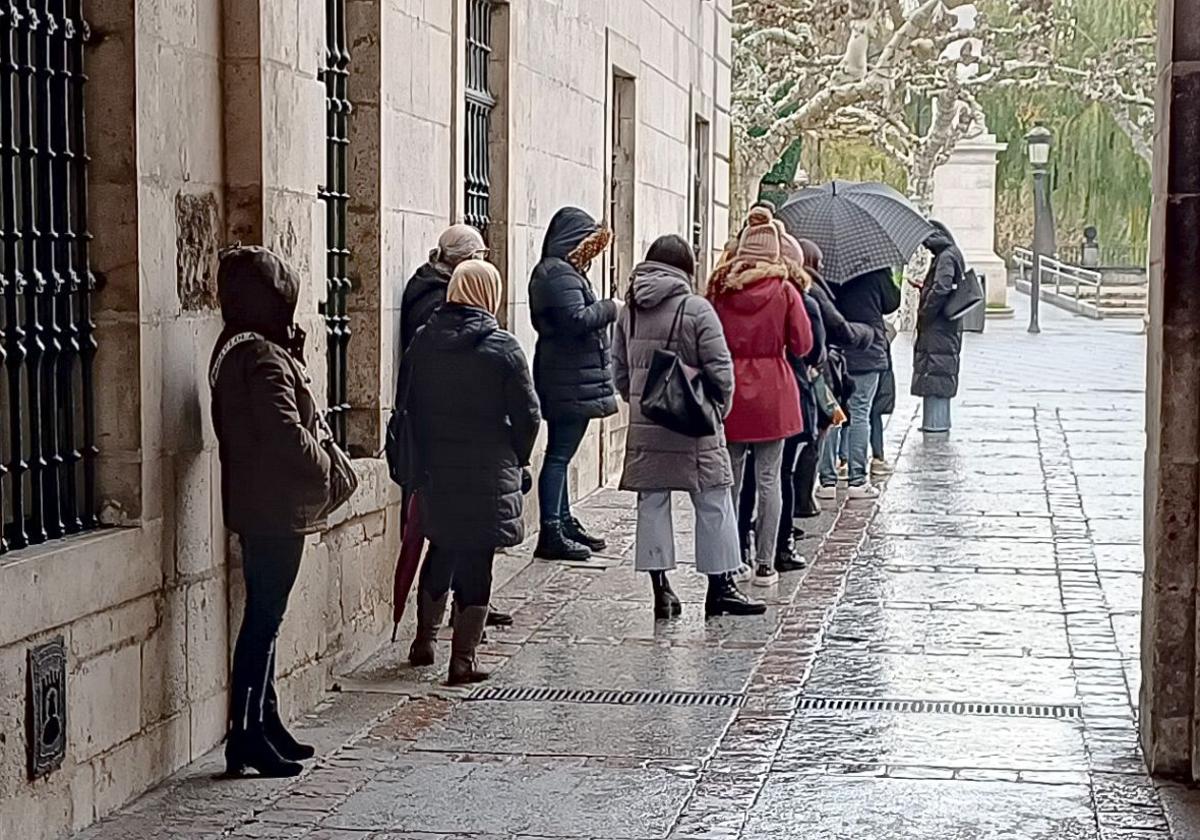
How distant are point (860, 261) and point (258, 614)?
7.74 meters

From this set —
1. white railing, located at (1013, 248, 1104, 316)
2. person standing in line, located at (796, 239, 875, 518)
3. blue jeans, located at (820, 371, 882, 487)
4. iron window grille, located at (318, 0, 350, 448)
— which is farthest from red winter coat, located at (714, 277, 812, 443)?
white railing, located at (1013, 248, 1104, 316)

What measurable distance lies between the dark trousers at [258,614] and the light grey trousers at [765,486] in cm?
374

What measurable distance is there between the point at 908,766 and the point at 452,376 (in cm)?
225

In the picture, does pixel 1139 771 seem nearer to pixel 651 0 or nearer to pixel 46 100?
pixel 46 100

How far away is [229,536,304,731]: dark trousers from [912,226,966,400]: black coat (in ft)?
33.1

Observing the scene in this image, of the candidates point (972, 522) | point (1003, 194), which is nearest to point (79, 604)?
point (972, 522)

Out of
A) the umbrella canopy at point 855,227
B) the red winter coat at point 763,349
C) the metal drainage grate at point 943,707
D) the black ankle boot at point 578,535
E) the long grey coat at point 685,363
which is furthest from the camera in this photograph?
the umbrella canopy at point 855,227

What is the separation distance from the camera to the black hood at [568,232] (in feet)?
34.1

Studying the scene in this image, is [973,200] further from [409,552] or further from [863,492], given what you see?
[409,552]

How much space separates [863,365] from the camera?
13.8 metres

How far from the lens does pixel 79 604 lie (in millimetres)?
5766

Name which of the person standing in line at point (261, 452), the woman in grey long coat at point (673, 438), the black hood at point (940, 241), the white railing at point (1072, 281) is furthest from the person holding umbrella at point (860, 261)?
the white railing at point (1072, 281)

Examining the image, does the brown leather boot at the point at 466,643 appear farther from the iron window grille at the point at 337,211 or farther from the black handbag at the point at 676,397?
the black handbag at the point at 676,397

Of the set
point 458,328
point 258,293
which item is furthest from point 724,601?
point 258,293
